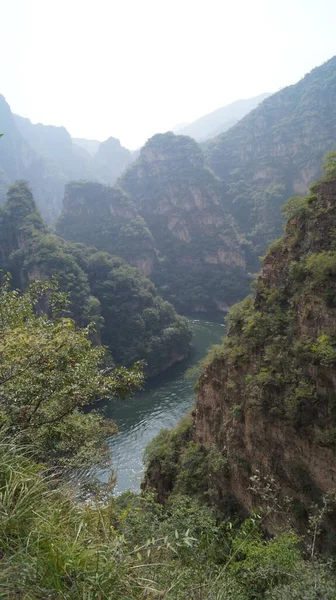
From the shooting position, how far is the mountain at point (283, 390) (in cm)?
884

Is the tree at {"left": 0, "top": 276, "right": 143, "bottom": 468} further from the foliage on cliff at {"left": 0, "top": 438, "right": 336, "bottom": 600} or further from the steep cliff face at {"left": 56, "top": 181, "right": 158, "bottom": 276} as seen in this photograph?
the steep cliff face at {"left": 56, "top": 181, "right": 158, "bottom": 276}

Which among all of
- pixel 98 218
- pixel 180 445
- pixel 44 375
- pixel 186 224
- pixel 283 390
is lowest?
pixel 180 445

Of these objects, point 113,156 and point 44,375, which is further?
point 113,156

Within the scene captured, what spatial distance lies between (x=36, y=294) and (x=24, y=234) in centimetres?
5056

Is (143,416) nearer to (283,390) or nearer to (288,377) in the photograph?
(283,390)

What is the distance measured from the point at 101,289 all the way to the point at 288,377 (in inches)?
1781

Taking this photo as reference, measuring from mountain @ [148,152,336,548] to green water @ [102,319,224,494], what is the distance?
694 centimetres

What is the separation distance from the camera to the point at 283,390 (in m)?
10.0

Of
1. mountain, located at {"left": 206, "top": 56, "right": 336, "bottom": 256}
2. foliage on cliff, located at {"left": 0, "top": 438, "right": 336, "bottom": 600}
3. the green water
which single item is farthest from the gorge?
mountain, located at {"left": 206, "top": 56, "right": 336, "bottom": 256}

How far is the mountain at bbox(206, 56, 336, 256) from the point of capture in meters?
83.3

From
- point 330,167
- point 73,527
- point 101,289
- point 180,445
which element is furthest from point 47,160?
point 73,527

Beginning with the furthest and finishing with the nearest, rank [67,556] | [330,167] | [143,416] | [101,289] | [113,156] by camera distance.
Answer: [113,156] → [101,289] → [143,416] → [330,167] → [67,556]

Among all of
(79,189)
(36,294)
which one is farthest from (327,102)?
(36,294)

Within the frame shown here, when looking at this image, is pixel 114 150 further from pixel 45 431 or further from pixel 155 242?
pixel 45 431
